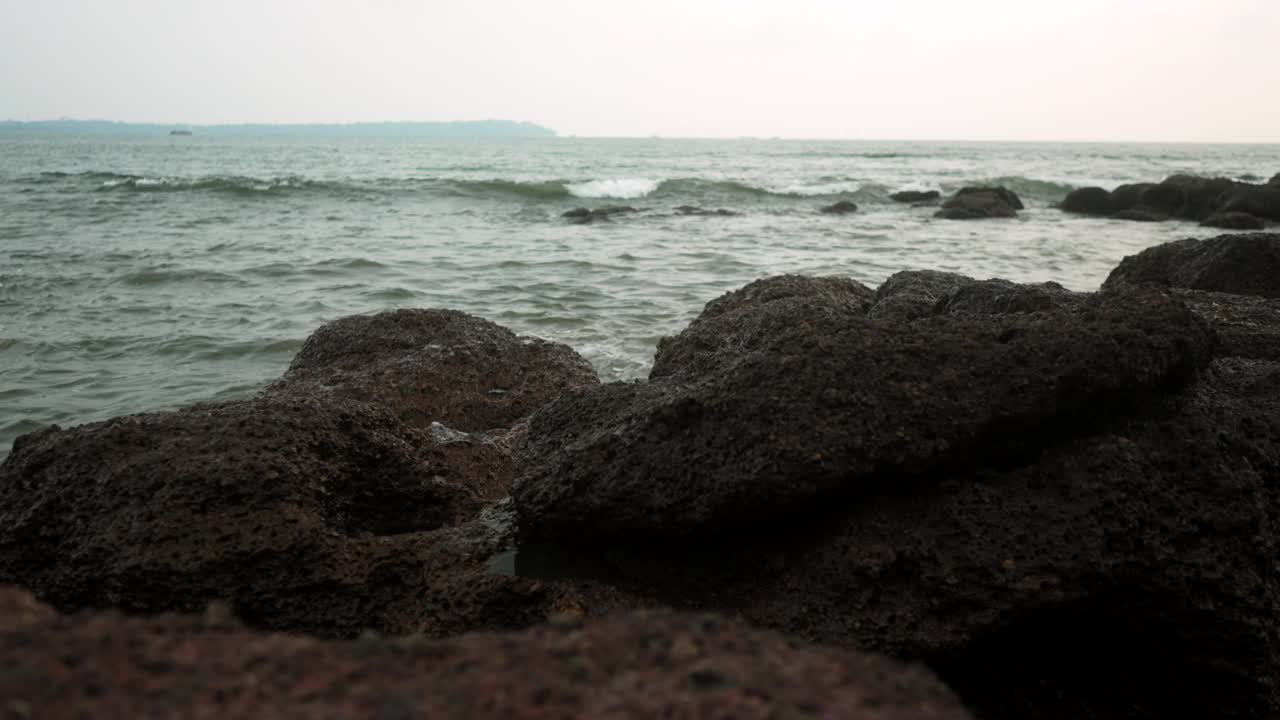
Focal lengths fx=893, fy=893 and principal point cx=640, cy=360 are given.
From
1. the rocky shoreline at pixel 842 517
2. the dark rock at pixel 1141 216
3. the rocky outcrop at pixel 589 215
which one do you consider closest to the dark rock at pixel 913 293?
the rocky shoreline at pixel 842 517

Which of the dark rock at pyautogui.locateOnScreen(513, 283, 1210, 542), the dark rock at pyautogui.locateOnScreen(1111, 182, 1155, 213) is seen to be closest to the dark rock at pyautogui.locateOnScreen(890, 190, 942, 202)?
the dark rock at pyautogui.locateOnScreen(1111, 182, 1155, 213)

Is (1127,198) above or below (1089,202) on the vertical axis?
above

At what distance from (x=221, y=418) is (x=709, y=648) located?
2215mm

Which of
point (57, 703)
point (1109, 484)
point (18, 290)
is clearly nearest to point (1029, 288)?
point (1109, 484)

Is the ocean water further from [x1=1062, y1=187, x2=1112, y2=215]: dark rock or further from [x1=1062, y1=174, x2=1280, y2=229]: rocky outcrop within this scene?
[x1=1062, y1=174, x2=1280, y2=229]: rocky outcrop

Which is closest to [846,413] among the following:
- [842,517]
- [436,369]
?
[842,517]

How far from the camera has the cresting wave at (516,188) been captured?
2450 cm

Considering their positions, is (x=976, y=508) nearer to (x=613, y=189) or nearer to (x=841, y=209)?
(x=841, y=209)

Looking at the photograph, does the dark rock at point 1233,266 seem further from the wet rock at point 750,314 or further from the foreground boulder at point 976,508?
the foreground boulder at point 976,508

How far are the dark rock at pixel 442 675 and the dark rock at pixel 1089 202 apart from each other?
24.0 metres

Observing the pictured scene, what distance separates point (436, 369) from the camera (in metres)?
4.41

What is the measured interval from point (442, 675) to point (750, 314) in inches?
116

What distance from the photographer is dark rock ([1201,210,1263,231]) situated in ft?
56.6

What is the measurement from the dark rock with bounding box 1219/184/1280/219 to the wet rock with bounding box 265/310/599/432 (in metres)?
19.1
